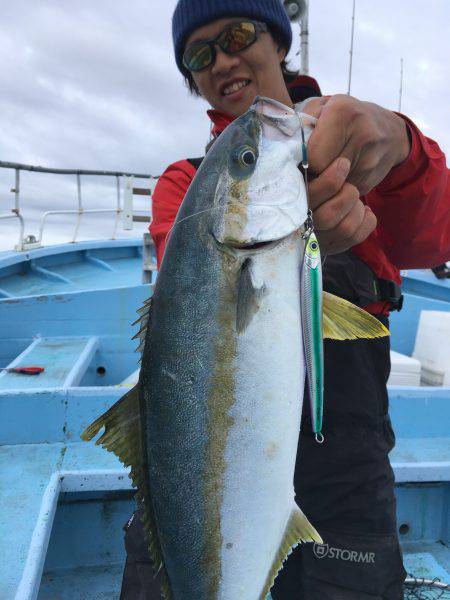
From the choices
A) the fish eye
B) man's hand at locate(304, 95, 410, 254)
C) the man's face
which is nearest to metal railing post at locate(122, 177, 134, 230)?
the man's face

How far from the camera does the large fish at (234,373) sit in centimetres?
125

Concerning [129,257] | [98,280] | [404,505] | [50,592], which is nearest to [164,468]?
[50,592]

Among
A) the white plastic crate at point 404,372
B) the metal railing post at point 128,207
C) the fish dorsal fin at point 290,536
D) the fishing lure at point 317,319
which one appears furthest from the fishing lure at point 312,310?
the metal railing post at point 128,207

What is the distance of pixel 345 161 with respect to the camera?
1255 millimetres

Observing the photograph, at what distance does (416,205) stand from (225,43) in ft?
3.94

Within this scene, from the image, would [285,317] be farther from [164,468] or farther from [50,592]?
[50,592]

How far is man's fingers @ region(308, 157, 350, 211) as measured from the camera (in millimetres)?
1245

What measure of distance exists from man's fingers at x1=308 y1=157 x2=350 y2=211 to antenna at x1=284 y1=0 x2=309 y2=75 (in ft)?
12.8

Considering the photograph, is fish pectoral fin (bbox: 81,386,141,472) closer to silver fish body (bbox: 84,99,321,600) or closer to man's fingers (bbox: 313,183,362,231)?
silver fish body (bbox: 84,99,321,600)

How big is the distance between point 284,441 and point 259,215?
0.62 metres

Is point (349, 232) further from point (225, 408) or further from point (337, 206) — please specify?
point (225, 408)

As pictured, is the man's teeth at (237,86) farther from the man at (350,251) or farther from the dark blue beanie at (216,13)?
the dark blue beanie at (216,13)

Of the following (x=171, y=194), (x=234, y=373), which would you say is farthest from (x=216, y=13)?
(x=234, y=373)

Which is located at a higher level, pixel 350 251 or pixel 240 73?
pixel 240 73
